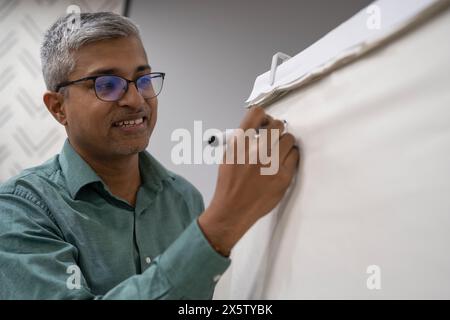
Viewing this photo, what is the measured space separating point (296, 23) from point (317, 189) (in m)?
1.16

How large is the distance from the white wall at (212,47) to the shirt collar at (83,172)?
619mm

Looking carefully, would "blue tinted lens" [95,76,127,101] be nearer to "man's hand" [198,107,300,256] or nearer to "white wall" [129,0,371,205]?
"man's hand" [198,107,300,256]

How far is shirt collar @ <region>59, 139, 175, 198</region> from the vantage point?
764mm

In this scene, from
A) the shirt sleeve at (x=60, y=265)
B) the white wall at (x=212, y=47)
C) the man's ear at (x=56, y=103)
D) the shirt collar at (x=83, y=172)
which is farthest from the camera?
the white wall at (x=212, y=47)

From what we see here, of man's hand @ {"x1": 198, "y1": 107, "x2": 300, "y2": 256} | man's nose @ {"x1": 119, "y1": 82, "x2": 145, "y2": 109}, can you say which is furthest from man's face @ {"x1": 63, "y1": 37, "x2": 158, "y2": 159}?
man's hand @ {"x1": 198, "y1": 107, "x2": 300, "y2": 256}

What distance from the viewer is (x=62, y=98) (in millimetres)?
856

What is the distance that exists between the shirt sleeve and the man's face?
18 cm

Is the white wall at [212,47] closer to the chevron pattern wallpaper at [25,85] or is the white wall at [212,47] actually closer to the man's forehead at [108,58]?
the chevron pattern wallpaper at [25,85]

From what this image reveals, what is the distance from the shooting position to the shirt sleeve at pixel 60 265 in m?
0.50

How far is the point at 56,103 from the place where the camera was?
0.88 meters

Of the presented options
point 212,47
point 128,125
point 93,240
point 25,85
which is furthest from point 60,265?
point 25,85

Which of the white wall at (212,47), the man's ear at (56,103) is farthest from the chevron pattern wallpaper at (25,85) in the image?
the man's ear at (56,103)
